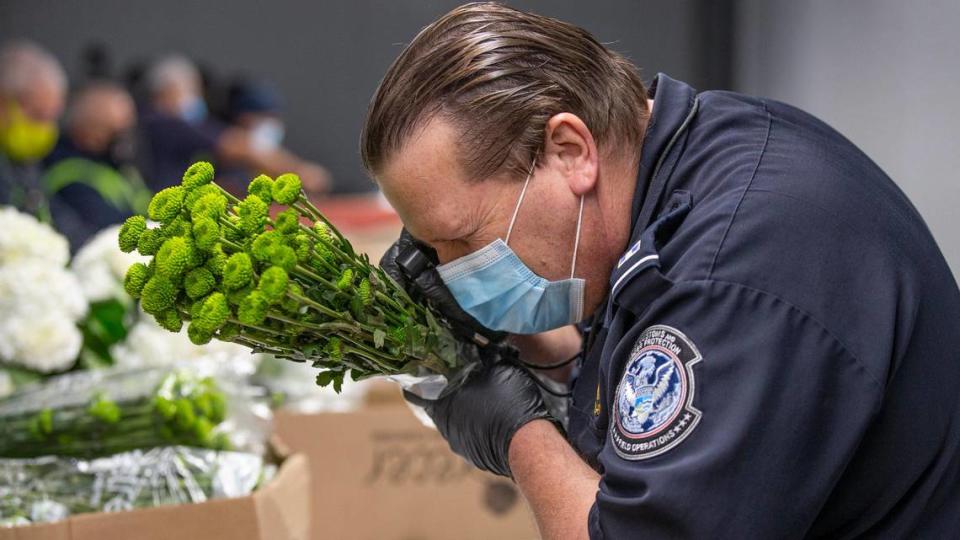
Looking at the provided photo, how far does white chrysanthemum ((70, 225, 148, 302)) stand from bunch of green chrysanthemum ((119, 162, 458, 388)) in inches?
26.8

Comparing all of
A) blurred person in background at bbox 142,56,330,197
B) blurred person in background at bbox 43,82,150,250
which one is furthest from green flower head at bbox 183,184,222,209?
blurred person in background at bbox 142,56,330,197

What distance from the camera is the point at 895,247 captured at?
1072 mm

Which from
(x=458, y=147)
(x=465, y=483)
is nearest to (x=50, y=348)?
(x=458, y=147)

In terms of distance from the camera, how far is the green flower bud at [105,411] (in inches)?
61.1

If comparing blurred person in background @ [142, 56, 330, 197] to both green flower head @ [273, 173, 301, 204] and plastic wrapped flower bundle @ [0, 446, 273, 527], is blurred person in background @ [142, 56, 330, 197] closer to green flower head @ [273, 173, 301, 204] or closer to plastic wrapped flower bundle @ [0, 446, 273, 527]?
plastic wrapped flower bundle @ [0, 446, 273, 527]

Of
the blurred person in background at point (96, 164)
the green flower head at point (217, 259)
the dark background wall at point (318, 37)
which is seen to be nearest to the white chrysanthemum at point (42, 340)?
the green flower head at point (217, 259)

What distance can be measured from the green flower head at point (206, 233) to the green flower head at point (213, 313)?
0.17ft

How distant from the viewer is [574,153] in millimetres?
1256

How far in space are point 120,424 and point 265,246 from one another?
23.6 inches

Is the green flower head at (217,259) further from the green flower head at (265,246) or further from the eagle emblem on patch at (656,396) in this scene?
the eagle emblem on patch at (656,396)

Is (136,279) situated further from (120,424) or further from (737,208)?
(737,208)

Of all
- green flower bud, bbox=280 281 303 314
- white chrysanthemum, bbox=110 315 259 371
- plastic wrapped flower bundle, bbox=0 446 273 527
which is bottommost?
plastic wrapped flower bundle, bbox=0 446 273 527

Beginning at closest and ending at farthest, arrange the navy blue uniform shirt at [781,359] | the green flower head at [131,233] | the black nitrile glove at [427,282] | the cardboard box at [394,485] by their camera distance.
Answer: the navy blue uniform shirt at [781,359], the green flower head at [131,233], the black nitrile glove at [427,282], the cardboard box at [394,485]

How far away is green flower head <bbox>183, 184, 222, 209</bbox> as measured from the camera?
45.6 inches
